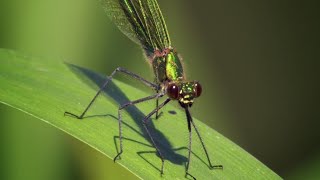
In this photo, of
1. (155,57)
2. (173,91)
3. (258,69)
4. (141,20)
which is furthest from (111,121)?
(258,69)

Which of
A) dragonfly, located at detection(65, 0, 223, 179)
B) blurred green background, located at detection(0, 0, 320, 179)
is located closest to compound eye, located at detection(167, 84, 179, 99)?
dragonfly, located at detection(65, 0, 223, 179)

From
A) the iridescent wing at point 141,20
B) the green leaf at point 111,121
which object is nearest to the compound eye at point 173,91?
the green leaf at point 111,121

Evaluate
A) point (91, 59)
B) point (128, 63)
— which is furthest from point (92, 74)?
point (128, 63)

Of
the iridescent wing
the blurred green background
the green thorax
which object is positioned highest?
the iridescent wing

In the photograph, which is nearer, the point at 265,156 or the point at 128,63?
the point at 128,63

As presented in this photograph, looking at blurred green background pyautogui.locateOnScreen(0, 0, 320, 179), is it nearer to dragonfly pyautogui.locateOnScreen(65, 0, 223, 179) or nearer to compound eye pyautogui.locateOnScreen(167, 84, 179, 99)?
dragonfly pyautogui.locateOnScreen(65, 0, 223, 179)

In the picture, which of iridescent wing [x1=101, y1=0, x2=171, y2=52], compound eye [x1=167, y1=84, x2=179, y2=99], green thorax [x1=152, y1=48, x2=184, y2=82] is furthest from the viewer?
iridescent wing [x1=101, y1=0, x2=171, y2=52]

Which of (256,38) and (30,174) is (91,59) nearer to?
(30,174)
